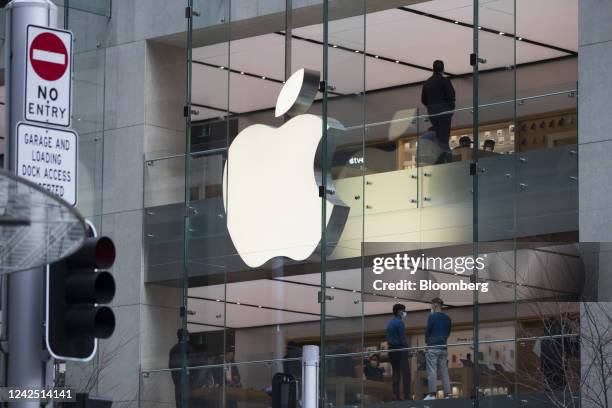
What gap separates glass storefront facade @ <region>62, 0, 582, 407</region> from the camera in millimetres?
27031

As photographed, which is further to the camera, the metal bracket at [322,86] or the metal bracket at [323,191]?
the metal bracket at [322,86]

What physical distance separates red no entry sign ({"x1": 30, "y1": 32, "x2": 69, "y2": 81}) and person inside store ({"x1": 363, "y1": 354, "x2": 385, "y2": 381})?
15.6m

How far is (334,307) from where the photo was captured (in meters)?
28.7

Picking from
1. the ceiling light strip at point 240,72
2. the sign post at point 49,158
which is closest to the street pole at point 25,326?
the sign post at point 49,158

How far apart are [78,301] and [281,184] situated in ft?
64.0

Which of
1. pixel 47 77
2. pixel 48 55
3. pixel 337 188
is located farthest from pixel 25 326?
pixel 337 188

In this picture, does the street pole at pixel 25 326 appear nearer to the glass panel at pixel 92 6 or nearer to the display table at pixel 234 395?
the display table at pixel 234 395

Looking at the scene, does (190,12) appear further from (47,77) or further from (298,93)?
(47,77)

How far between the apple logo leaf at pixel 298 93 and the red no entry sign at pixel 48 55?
1738 cm

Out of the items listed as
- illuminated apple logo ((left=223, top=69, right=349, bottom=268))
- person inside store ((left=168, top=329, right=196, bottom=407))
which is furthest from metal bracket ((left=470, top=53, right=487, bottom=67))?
person inside store ((left=168, top=329, right=196, bottom=407))

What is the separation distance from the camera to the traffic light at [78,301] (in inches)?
453

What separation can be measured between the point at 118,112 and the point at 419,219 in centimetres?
941

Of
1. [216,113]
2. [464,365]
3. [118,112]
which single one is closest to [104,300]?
[464,365]

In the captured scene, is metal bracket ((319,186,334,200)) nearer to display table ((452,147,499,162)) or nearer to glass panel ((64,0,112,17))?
display table ((452,147,499,162))
